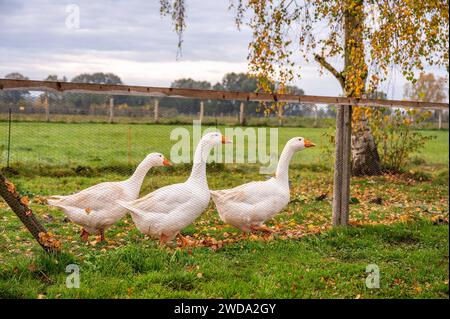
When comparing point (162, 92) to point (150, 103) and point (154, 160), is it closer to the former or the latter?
point (154, 160)

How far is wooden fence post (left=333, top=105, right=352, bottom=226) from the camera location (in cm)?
866

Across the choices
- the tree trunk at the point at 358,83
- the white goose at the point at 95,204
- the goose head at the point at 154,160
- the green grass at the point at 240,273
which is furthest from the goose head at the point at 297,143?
the tree trunk at the point at 358,83

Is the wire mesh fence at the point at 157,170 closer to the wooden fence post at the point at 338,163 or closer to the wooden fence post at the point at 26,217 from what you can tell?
the wooden fence post at the point at 338,163

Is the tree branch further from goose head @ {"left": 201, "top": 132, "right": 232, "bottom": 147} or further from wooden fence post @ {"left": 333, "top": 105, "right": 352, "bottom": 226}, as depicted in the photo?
goose head @ {"left": 201, "top": 132, "right": 232, "bottom": 147}

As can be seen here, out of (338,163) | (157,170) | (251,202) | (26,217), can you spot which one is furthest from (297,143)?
(157,170)

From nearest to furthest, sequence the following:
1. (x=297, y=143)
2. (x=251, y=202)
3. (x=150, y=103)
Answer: (x=251, y=202) < (x=297, y=143) < (x=150, y=103)

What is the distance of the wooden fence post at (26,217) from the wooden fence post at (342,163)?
462 cm

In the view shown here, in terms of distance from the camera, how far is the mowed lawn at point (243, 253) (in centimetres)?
575

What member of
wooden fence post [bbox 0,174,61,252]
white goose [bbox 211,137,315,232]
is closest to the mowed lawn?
wooden fence post [bbox 0,174,61,252]

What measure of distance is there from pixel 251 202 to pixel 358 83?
548 cm

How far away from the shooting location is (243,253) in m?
7.16
